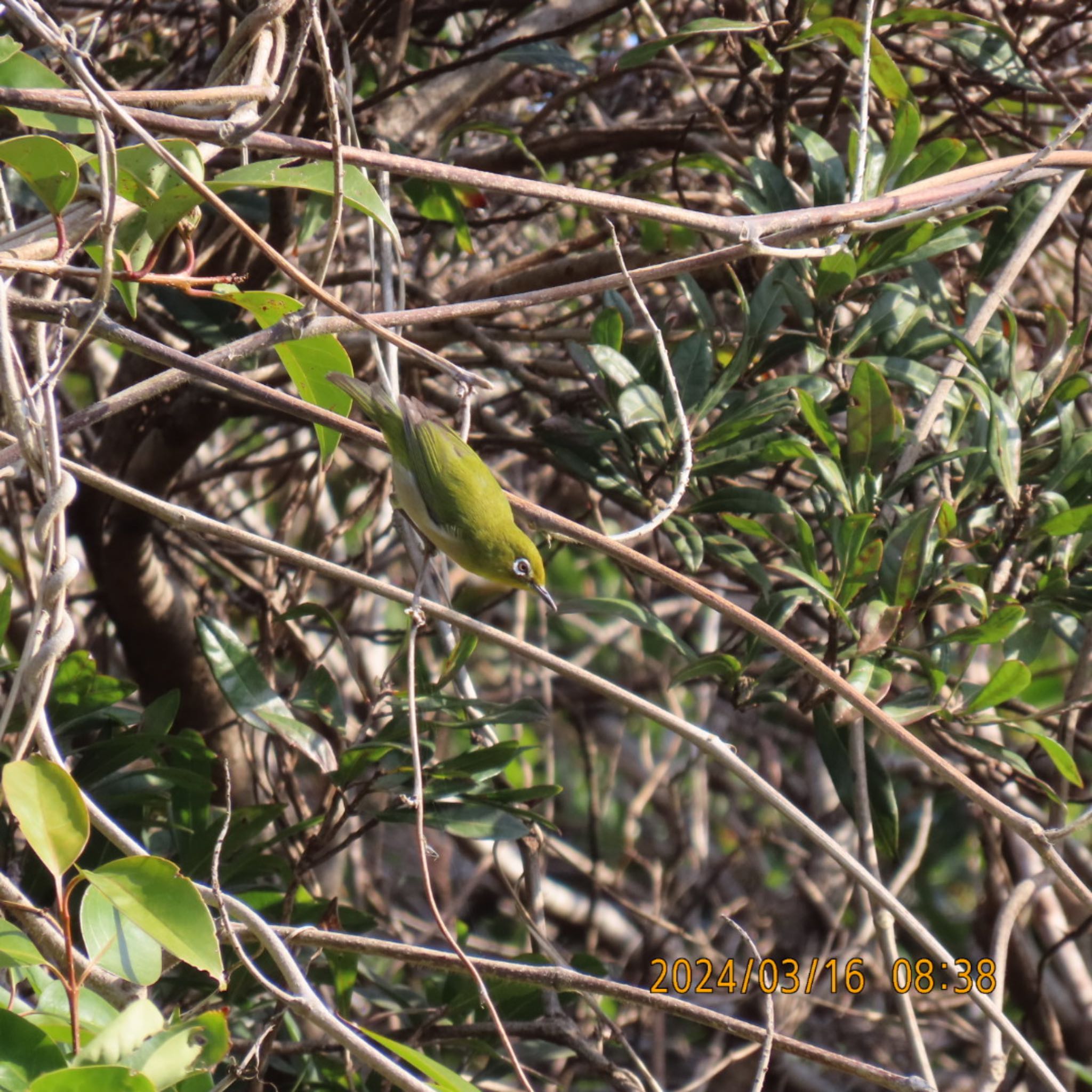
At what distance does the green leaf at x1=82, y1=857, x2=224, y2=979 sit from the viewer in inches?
57.0

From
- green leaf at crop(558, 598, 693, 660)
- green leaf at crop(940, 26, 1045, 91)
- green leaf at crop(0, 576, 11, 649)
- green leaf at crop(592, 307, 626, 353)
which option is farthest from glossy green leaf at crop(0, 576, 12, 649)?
green leaf at crop(940, 26, 1045, 91)

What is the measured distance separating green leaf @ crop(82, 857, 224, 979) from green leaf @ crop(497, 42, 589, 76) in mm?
2566

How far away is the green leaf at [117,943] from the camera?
151 centimetres

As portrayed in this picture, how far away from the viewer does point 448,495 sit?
2.88m

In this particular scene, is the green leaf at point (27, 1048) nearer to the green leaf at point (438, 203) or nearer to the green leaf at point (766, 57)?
the green leaf at point (438, 203)

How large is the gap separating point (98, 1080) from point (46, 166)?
128cm

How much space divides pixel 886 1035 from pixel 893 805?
296 cm

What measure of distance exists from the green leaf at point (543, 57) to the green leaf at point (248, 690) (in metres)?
1.83

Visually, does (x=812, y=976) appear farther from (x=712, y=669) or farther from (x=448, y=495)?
(x=448, y=495)

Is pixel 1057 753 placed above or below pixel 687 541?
below

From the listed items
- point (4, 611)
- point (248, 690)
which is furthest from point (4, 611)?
point (248, 690)

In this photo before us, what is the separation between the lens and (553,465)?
3076mm

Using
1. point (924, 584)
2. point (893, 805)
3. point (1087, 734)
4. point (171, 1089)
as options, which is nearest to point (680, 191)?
point (924, 584)

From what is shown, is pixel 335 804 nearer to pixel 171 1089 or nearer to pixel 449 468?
pixel 449 468
